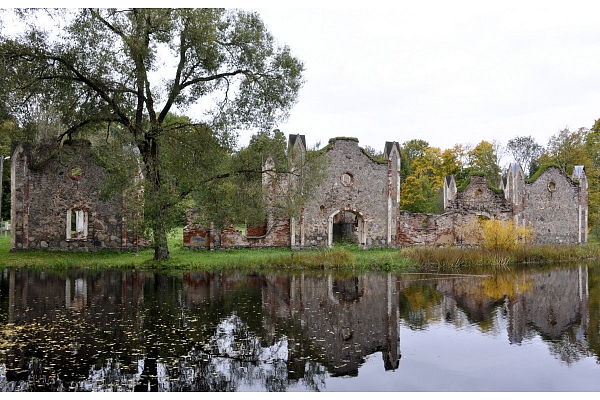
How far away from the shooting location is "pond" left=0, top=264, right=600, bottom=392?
7.21m

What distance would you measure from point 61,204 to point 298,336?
20.8 m

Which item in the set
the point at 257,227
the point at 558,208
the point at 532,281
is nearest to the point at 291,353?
the point at 532,281

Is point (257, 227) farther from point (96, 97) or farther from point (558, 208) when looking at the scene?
point (558, 208)

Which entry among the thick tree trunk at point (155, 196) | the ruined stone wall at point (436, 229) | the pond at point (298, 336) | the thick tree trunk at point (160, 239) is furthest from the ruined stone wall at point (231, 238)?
the pond at point (298, 336)

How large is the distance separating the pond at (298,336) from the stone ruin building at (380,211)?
38.4ft

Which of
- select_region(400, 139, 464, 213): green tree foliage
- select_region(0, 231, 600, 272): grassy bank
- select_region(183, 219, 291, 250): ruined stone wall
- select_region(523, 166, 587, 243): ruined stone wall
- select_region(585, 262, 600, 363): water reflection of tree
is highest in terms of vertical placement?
select_region(400, 139, 464, 213): green tree foliage

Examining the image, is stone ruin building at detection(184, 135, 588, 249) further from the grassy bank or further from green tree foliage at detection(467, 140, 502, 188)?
green tree foliage at detection(467, 140, 502, 188)

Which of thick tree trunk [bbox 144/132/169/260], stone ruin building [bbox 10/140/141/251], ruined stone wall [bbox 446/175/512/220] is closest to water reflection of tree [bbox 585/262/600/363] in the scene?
ruined stone wall [bbox 446/175/512/220]

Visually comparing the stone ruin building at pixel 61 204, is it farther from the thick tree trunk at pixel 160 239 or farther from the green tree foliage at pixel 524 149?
the green tree foliage at pixel 524 149

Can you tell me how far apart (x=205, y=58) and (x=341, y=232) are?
54.2 feet

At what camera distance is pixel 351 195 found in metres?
29.5

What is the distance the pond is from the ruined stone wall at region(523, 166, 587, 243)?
1744 cm

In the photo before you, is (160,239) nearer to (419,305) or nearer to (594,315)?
(419,305)

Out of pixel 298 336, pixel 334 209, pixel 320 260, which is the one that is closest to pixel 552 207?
pixel 334 209
